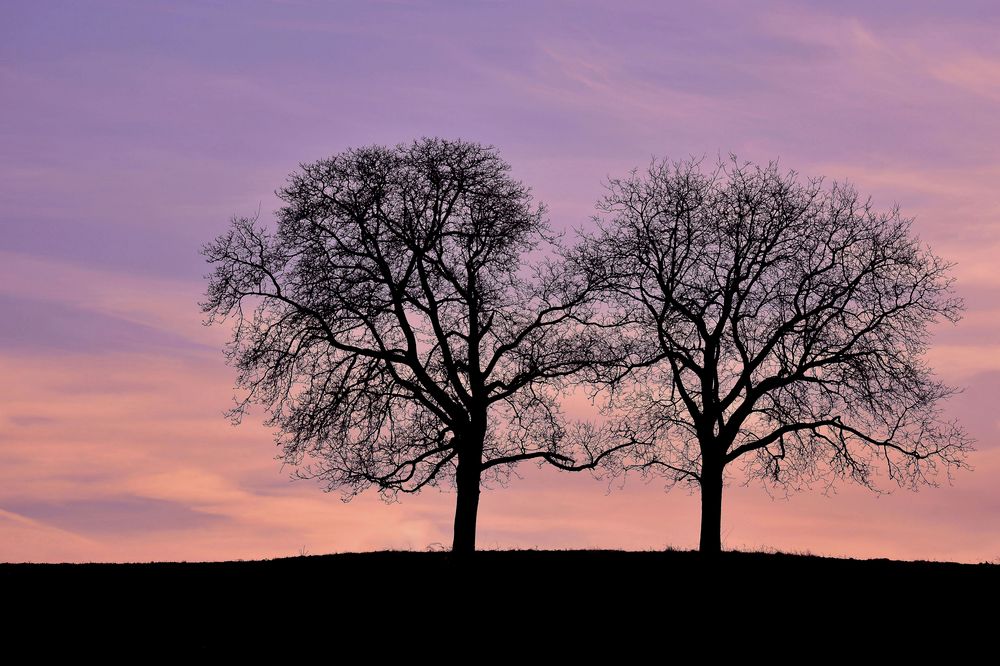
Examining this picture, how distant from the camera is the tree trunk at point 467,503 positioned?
2789 centimetres

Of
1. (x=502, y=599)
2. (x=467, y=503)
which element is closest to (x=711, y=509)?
(x=467, y=503)

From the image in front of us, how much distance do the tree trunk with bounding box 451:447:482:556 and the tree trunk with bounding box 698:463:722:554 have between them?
20.2 ft

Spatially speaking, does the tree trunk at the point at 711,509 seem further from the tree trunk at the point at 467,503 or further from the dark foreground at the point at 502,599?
the tree trunk at the point at 467,503

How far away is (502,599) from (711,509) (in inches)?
317

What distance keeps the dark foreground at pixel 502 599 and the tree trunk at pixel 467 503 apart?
60 cm

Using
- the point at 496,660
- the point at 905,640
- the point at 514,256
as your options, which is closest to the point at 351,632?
the point at 496,660

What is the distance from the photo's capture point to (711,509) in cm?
2791

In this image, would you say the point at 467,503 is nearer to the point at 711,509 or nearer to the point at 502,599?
the point at 502,599

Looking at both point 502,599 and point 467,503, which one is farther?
point 467,503

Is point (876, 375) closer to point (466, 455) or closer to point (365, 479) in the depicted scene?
point (466, 455)

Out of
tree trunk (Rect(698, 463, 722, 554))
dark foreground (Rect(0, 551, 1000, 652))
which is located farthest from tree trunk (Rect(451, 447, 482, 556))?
tree trunk (Rect(698, 463, 722, 554))

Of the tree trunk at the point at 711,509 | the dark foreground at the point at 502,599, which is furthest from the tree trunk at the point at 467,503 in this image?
the tree trunk at the point at 711,509

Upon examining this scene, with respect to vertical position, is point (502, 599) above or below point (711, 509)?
below

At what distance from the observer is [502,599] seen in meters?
22.2
